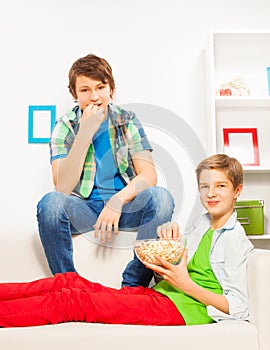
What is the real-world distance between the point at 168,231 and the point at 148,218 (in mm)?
127

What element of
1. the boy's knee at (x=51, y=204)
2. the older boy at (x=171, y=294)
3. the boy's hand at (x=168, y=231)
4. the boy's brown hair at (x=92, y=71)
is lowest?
the older boy at (x=171, y=294)

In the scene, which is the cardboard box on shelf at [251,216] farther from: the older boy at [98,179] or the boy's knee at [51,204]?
the boy's knee at [51,204]

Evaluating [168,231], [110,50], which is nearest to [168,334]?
[168,231]

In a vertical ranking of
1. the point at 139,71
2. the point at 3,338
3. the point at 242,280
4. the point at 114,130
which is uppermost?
the point at 139,71

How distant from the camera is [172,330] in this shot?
3.92ft

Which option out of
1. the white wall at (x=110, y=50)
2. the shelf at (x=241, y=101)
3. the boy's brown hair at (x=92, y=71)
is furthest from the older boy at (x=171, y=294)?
the white wall at (x=110, y=50)

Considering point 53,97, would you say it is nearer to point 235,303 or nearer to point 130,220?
point 130,220

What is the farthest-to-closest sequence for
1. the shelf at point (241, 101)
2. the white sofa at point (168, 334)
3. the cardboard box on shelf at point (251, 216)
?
the shelf at point (241, 101)
the cardboard box on shelf at point (251, 216)
the white sofa at point (168, 334)

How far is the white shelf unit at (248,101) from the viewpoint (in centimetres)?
240

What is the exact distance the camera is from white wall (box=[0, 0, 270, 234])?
95.1 inches

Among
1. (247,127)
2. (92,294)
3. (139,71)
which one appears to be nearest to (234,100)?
(247,127)

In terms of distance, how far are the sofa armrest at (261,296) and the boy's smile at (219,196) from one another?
0.29 metres

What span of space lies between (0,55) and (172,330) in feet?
5.64

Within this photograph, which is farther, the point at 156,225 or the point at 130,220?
the point at 130,220
